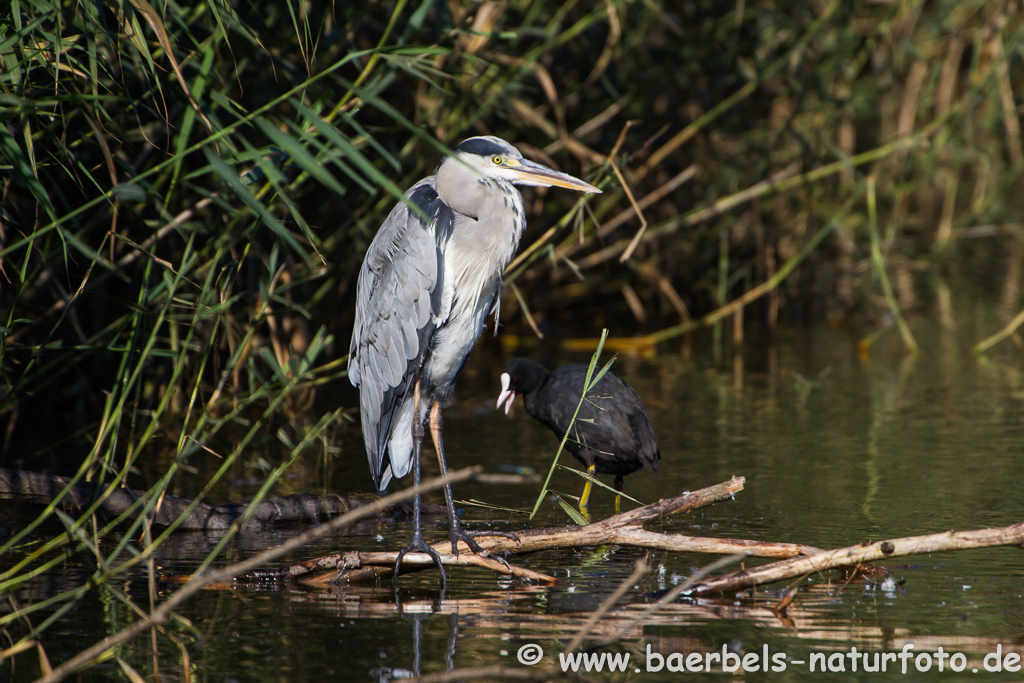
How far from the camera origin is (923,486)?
4.74 meters

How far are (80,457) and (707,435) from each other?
3.28 metres

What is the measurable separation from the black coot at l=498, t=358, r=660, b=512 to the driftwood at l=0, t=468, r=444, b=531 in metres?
0.73

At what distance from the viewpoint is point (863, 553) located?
322 centimetres

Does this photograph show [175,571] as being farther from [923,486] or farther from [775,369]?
[775,369]

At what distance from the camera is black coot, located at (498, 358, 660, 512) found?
15.7 feet

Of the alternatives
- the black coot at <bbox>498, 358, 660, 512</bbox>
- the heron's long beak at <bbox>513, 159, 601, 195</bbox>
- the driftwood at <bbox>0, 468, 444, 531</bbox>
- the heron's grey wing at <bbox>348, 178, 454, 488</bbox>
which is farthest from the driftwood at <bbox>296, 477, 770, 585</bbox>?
the heron's long beak at <bbox>513, 159, 601, 195</bbox>

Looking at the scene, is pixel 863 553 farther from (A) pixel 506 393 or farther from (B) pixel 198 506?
(B) pixel 198 506

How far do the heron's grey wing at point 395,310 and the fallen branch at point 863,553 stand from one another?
4.93 feet

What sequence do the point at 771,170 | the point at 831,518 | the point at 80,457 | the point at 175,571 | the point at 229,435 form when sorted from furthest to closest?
the point at 771,170
the point at 229,435
the point at 80,457
the point at 831,518
the point at 175,571

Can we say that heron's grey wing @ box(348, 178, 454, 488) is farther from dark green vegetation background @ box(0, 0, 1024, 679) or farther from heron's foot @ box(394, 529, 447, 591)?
heron's foot @ box(394, 529, 447, 591)

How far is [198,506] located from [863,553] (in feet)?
8.45

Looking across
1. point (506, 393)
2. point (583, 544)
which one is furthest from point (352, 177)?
point (506, 393)

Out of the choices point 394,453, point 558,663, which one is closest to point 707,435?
point 394,453

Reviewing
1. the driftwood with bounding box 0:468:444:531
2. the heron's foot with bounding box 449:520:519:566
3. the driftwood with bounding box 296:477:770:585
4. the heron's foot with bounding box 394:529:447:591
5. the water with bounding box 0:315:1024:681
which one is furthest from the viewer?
the driftwood with bounding box 0:468:444:531
